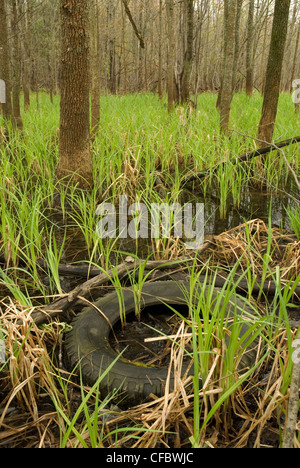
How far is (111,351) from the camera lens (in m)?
1.69

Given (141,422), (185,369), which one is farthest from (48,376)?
(185,369)

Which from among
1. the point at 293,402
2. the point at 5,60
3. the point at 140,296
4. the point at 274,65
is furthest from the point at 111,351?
the point at 5,60

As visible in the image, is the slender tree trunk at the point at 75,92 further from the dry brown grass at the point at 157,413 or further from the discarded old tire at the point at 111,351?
the dry brown grass at the point at 157,413

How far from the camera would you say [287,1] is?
3754mm

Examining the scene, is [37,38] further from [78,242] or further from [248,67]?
[78,242]

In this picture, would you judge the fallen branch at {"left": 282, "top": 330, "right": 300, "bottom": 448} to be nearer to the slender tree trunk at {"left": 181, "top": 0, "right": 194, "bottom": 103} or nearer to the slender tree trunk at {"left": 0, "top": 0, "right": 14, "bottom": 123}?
the slender tree trunk at {"left": 0, "top": 0, "right": 14, "bottom": 123}

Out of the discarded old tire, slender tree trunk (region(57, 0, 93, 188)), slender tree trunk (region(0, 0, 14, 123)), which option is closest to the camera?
the discarded old tire

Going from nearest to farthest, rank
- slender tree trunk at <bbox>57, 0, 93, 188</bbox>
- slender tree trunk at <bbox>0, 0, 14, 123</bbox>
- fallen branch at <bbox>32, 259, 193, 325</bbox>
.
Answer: fallen branch at <bbox>32, 259, 193, 325</bbox> → slender tree trunk at <bbox>57, 0, 93, 188</bbox> → slender tree trunk at <bbox>0, 0, 14, 123</bbox>

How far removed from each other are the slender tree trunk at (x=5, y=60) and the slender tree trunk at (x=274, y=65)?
337 cm

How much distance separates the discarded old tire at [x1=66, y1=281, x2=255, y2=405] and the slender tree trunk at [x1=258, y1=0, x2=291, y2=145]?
2.59 m

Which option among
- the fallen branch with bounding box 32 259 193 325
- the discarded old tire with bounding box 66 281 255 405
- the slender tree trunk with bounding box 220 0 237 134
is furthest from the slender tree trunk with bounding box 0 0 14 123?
Result: the discarded old tire with bounding box 66 281 255 405

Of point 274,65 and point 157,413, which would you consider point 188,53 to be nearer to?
point 274,65

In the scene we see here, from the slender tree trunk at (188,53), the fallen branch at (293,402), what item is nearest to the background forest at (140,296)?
the fallen branch at (293,402)

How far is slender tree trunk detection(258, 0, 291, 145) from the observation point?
150 inches
